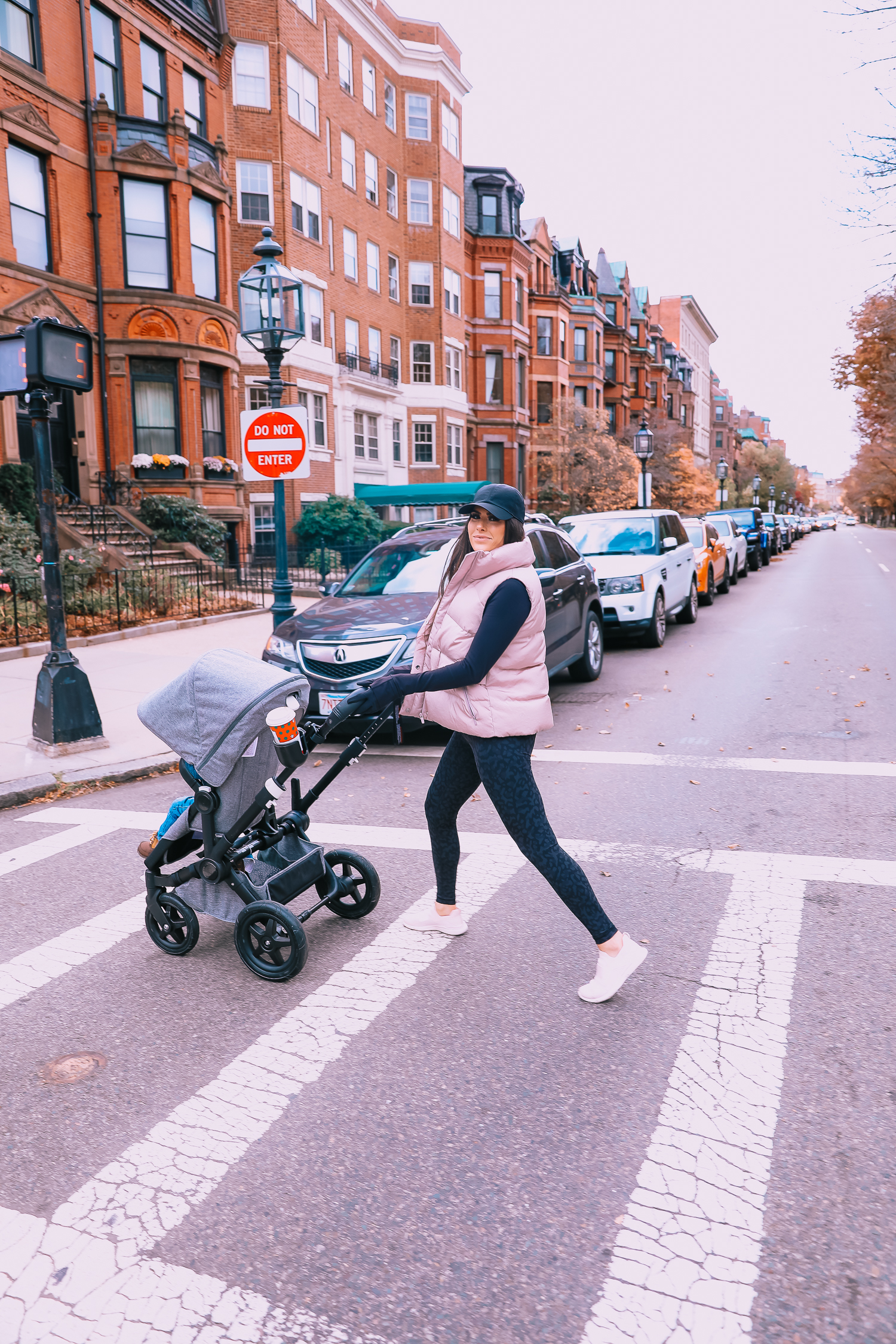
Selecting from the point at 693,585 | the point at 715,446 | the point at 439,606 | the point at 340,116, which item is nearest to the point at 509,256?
the point at 340,116

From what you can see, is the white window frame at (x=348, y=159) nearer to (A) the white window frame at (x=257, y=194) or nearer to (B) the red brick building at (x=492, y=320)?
(A) the white window frame at (x=257, y=194)

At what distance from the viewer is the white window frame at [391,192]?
36.9 meters

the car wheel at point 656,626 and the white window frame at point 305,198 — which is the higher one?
the white window frame at point 305,198

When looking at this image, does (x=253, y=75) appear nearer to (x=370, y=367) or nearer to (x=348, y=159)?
(x=348, y=159)

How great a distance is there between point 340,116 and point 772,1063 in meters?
35.1

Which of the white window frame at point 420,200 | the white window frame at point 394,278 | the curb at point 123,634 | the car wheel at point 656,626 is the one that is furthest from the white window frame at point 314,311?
the car wheel at point 656,626

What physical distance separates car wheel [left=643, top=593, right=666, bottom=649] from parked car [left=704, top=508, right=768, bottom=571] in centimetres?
1876

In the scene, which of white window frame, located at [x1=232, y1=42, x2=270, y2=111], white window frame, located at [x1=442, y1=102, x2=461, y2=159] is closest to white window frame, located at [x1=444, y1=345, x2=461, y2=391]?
white window frame, located at [x1=442, y1=102, x2=461, y2=159]

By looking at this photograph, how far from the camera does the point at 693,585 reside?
1752 centimetres

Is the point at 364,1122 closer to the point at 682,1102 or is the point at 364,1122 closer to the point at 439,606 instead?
the point at 682,1102

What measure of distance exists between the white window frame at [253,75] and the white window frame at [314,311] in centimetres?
484

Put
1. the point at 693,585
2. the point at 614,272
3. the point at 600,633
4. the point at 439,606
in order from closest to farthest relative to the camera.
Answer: the point at 439,606 < the point at 600,633 < the point at 693,585 < the point at 614,272

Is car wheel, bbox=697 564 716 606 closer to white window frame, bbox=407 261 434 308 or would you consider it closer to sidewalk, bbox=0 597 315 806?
sidewalk, bbox=0 597 315 806

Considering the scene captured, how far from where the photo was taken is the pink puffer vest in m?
3.98
